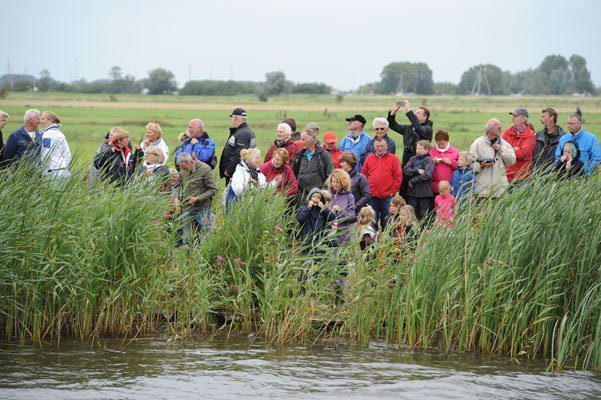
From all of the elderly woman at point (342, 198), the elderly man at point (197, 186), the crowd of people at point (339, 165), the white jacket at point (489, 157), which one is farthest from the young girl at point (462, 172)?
the elderly man at point (197, 186)

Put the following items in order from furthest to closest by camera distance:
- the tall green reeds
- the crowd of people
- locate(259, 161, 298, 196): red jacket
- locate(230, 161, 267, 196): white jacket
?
1. locate(259, 161, 298, 196): red jacket
2. locate(230, 161, 267, 196): white jacket
3. the crowd of people
4. the tall green reeds

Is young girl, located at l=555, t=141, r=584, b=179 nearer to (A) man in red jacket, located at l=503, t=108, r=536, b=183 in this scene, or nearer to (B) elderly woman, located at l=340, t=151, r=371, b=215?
(A) man in red jacket, located at l=503, t=108, r=536, b=183

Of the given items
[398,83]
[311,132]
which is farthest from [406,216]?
[398,83]

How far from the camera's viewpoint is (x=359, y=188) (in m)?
12.4

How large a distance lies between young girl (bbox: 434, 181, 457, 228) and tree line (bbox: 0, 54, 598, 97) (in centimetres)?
8756

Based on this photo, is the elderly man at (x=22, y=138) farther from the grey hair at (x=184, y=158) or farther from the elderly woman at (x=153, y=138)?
the grey hair at (x=184, y=158)

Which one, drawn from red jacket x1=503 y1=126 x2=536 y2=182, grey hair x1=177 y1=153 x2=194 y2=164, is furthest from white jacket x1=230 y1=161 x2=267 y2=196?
red jacket x1=503 y1=126 x2=536 y2=182

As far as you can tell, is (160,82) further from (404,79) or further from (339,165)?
(339,165)

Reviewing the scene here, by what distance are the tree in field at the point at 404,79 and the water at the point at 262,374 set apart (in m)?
154

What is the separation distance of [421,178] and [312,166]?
158 centimetres

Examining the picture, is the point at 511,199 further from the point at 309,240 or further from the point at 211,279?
the point at 211,279

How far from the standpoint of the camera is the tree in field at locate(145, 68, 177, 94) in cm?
12644

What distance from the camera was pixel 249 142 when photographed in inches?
537

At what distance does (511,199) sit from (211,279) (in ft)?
11.1
